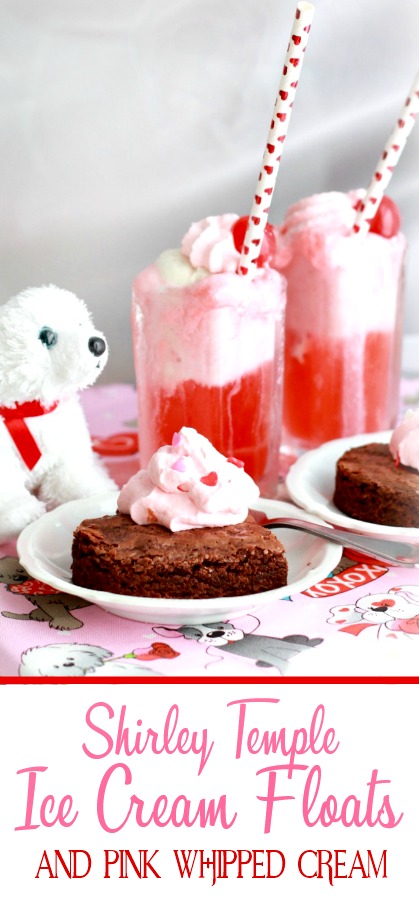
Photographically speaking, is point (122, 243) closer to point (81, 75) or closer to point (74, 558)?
point (81, 75)

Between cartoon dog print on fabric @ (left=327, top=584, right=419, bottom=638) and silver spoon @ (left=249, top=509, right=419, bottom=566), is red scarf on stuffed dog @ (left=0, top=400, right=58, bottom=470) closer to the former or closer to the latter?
silver spoon @ (left=249, top=509, right=419, bottom=566)

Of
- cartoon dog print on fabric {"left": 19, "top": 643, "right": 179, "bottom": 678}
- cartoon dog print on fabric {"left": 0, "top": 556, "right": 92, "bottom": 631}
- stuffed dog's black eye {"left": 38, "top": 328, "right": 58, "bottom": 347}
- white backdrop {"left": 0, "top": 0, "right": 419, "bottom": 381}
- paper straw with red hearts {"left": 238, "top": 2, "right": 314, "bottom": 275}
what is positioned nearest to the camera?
cartoon dog print on fabric {"left": 19, "top": 643, "right": 179, "bottom": 678}

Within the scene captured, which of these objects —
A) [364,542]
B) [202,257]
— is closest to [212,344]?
[202,257]

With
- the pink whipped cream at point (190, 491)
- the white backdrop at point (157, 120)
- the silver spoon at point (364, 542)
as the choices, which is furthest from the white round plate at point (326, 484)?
the white backdrop at point (157, 120)

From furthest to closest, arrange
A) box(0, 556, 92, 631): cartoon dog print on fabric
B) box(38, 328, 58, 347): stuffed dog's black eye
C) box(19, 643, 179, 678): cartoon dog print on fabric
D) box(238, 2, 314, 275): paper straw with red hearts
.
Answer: box(38, 328, 58, 347): stuffed dog's black eye → box(238, 2, 314, 275): paper straw with red hearts → box(0, 556, 92, 631): cartoon dog print on fabric → box(19, 643, 179, 678): cartoon dog print on fabric

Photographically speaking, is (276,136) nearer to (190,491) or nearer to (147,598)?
(190,491)

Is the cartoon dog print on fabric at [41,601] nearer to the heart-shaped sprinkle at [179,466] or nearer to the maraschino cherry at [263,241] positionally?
the heart-shaped sprinkle at [179,466]

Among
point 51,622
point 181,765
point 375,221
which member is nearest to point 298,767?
point 181,765

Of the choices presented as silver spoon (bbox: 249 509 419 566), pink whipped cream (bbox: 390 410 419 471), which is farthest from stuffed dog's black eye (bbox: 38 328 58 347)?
pink whipped cream (bbox: 390 410 419 471)
